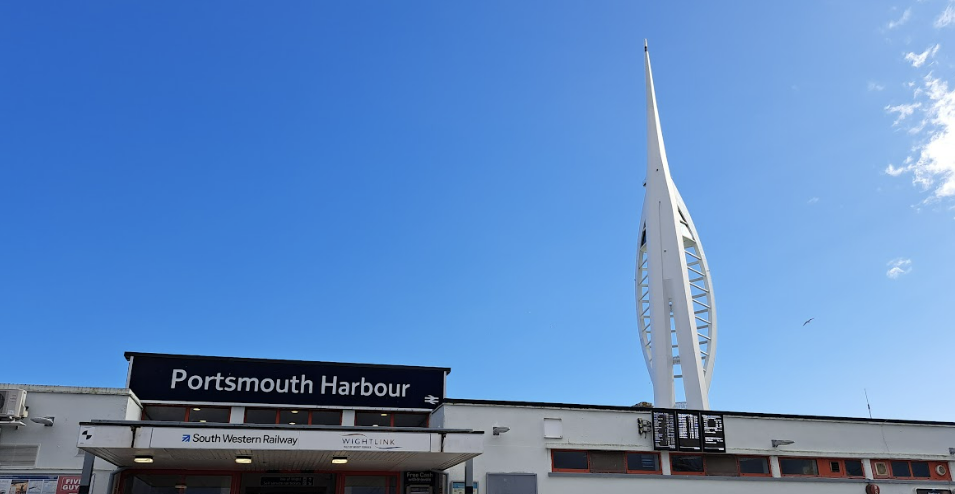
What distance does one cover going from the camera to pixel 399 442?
591 inches

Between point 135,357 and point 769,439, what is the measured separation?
18.5 metres

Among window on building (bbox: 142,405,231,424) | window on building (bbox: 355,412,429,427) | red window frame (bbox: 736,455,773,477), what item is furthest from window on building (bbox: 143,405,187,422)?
red window frame (bbox: 736,455,773,477)

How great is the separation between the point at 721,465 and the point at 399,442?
10.9 m

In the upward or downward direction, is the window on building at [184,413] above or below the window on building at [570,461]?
above

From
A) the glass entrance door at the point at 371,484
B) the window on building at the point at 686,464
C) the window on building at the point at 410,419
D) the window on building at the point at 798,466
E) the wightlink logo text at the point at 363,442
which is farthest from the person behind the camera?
the window on building at the point at 798,466

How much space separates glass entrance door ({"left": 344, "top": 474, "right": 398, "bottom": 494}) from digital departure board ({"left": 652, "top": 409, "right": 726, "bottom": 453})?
299 inches

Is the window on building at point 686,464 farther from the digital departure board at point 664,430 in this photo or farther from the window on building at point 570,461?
the window on building at point 570,461

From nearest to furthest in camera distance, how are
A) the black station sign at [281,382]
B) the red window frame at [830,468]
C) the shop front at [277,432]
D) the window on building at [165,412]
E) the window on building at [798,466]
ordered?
the shop front at [277,432] < the window on building at [165,412] < the black station sign at [281,382] < the window on building at [798,466] < the red window frame at [830,468]

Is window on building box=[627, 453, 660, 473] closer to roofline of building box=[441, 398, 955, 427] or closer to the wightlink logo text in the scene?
roofline of building box=[441, 398, 955, 427]

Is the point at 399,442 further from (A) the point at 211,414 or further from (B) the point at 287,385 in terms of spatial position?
(A) the point at 211,414

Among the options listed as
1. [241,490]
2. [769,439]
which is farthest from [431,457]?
[769,439]

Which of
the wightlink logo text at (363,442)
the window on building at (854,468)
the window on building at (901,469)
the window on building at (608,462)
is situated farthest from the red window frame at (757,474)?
the wightlink logo text at (363,442)

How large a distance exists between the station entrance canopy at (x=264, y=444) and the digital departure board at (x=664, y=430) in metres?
6.93

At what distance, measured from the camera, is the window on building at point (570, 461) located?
65.3ft
